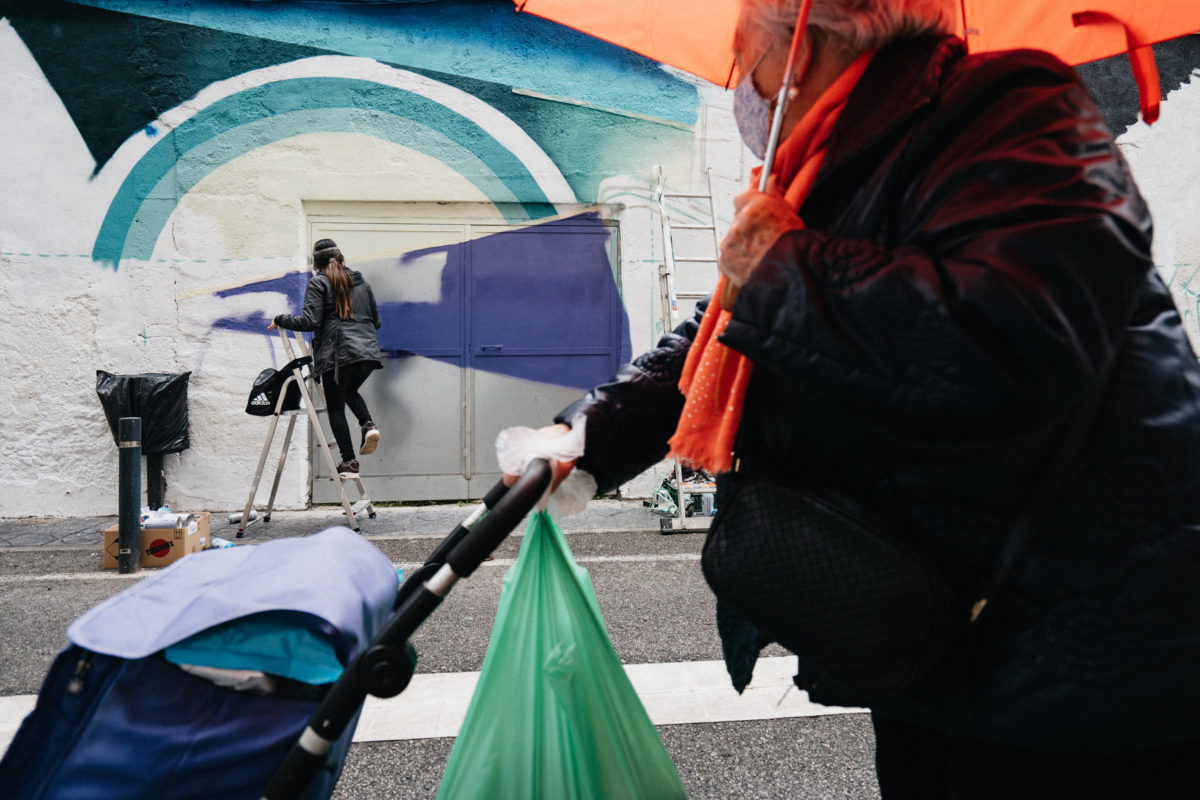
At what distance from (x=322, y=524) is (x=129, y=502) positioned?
4.95ft

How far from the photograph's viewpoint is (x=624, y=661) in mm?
3049

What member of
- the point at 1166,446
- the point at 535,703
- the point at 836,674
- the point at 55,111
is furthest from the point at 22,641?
the point at 55,111

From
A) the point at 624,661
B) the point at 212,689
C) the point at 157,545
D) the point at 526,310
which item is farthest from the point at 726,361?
the point at 526,310

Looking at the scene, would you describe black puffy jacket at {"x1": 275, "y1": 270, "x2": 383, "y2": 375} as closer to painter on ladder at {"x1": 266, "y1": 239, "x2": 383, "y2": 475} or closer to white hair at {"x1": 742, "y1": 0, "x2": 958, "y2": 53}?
painter on ladder at {"x1": 266, "y1": 239, "x2": 383, "y2": 475}

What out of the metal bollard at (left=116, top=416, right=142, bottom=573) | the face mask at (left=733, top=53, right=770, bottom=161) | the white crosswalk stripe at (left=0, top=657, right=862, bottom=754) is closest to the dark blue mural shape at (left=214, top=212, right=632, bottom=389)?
the metal bollard at (left=116, top=416, right=142, bottom=573)

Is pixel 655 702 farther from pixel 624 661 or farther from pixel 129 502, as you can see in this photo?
pixel 129 502

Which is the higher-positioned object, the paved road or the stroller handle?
the stroller handle

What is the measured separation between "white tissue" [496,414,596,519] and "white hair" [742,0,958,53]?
2.35ft

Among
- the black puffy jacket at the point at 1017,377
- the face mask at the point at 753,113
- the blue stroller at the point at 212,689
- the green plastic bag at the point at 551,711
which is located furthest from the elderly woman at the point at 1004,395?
the blue stroller at the point at 212,689

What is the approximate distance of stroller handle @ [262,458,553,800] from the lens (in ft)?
3.25

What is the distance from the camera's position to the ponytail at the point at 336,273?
5812mm

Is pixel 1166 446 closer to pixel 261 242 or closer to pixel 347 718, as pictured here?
pixel 347 718

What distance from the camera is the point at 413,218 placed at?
6762 millimetres

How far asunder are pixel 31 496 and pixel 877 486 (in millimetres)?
7421
